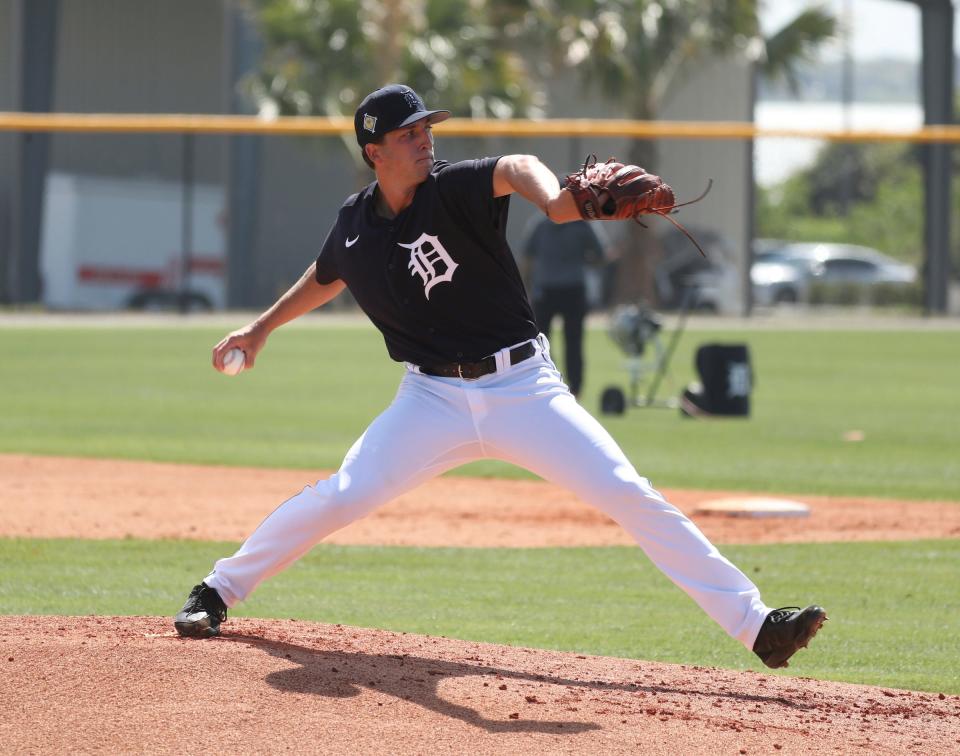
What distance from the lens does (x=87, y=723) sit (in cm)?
402

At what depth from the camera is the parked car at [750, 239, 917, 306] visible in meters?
39.2

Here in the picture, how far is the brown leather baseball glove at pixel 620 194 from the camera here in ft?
13.8

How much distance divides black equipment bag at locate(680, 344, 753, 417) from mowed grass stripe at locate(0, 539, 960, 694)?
5.89 m

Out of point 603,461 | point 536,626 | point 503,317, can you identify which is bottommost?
point 536,626

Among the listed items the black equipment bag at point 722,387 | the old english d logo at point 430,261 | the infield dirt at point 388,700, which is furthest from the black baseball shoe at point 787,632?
the black equipment bag at point 722,387

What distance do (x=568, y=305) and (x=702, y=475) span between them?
12.1 ft

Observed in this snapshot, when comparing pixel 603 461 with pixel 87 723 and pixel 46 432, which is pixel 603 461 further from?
pixel 46 432

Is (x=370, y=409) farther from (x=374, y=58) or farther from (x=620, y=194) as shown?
(x=374, y=58)

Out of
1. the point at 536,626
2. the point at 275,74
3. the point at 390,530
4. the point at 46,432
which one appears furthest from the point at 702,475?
the point at 275,74

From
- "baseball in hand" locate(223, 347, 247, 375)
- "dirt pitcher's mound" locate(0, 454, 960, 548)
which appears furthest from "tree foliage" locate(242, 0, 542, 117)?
"baseball in hand" locate(223, 347, 247, 375)

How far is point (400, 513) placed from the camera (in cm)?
916

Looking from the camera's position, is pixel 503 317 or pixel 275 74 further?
pixel 275 74

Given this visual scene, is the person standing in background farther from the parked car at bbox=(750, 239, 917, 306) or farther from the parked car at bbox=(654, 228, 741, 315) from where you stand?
the parked car at bbox=(750, 239, 917, 306)

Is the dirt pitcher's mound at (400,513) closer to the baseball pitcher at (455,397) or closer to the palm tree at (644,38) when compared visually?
the baseball pitcher at (455,397)
